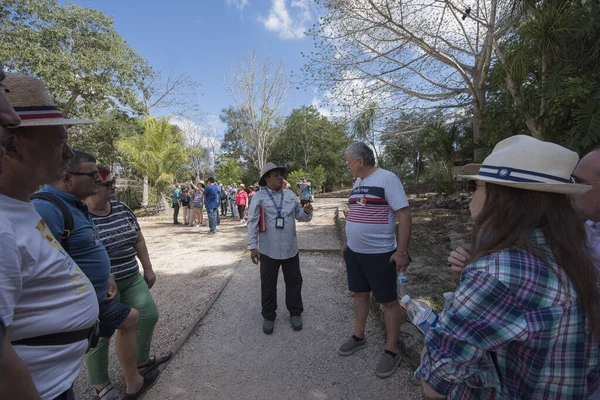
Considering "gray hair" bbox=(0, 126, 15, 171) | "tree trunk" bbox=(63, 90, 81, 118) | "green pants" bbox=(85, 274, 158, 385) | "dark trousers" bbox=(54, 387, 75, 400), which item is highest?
"tree trunk" bbox=(63, 90, 81, 118)

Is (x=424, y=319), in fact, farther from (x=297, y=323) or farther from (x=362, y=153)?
(x=297, y=323)

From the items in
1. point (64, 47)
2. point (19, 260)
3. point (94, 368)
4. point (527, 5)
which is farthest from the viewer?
point (64, 47)

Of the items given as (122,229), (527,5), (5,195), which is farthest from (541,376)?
(527,5)

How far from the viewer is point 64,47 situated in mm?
14859

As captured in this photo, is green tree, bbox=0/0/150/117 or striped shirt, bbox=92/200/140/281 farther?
green tree, bbox=0/0/150/117

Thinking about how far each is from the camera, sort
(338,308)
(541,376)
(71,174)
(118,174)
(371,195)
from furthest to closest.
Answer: (118,174) → (338,308) → (371,195) → (71,174) → (541,376)

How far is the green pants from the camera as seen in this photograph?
2.23 meters

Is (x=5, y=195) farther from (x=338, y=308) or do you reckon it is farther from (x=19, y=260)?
(x=338, y=308)

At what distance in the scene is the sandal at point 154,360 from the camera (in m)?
2.55

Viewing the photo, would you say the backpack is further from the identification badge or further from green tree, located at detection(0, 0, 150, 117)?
green tree, located at detection(0, 0, 150, 117)

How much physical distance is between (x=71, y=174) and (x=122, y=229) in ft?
2.15

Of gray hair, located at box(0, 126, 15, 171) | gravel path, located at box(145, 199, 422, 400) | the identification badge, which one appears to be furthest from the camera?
the identification badge

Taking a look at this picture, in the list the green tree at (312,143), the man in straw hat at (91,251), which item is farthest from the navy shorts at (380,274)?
the green tree at (312,143)

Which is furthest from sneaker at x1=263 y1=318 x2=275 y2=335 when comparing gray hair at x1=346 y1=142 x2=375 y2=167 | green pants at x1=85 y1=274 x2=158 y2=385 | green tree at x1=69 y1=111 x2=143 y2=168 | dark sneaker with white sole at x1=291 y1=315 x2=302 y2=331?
green tree at x1=69 y1=111 x2=143 y2=168
